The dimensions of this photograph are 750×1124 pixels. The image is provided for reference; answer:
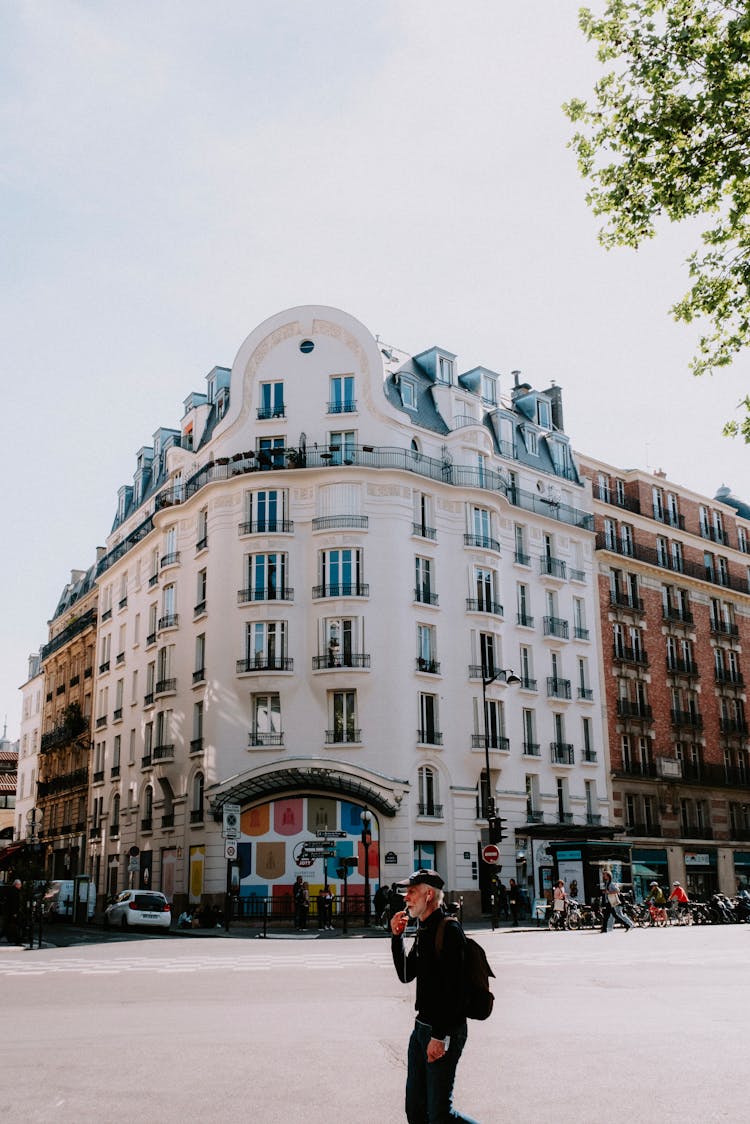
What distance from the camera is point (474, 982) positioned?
212 inches

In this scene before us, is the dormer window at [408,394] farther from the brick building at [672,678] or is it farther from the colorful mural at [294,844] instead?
the colorful mural at [294,844]

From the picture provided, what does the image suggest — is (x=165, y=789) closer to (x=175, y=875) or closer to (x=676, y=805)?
(x=175, y=875)

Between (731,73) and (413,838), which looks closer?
(731,73)

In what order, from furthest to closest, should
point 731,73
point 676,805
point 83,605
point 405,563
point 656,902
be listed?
point 83,605
point 676,805
point 405,563
point 656,902
point 731,73

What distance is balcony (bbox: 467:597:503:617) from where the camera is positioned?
137 ft

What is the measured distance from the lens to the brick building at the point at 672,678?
4847 centimetres

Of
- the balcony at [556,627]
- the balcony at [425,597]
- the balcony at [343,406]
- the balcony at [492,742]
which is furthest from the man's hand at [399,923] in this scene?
the balcony at [556,627]

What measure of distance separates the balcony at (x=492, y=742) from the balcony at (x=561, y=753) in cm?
358

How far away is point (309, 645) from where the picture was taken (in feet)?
129

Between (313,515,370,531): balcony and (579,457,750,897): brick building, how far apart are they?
14.7 m

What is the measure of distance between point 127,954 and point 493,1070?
49.7 feet

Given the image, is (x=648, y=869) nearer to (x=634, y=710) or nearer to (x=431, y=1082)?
(x=634, y=710)

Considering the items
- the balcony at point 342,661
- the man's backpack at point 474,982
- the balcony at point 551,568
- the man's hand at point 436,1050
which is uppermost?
the balcony at point 551,568

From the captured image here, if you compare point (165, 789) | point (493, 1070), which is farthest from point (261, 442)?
point (493, 1070)
